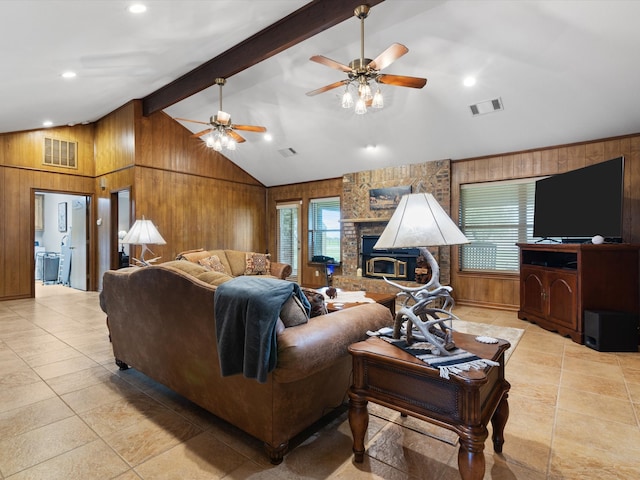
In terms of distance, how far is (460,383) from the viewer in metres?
1.31

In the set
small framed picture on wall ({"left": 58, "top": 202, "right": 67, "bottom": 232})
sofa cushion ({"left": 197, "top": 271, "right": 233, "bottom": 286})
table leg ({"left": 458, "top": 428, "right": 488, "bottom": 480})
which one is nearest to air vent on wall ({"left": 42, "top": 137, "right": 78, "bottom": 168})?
small framed picture on wall ({"left": 58, "top": 202, "right": 67, "bottom": 232})

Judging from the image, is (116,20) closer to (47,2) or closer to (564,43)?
(47,2)

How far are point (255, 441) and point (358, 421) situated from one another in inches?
25.9

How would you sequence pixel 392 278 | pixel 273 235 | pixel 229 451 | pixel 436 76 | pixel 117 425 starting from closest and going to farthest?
pixel 229 451 < pixel 117 425 < pixel 436 76 < pixel 392 278 < pixel 273 235

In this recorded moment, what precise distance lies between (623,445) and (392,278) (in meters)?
4.51

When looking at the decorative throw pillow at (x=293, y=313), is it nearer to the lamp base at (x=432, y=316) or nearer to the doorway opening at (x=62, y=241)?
the lamp base at (x=432, y=316)

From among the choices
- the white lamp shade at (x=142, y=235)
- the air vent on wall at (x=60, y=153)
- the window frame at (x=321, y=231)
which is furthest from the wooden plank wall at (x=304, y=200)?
the white lamp shade at (x=142, y=235)

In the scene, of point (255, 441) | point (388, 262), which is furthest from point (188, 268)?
point (388, 262)

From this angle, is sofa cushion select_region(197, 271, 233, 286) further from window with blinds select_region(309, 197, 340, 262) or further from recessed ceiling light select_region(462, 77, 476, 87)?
window with blinds select_region(309, 197, 340, 262)

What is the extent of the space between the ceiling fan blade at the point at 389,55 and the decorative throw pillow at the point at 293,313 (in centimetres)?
224

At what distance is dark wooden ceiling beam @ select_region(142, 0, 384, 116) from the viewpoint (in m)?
3.40

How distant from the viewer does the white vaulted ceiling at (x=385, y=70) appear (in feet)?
10.2

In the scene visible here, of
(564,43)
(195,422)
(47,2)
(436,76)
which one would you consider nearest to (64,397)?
(195,422)

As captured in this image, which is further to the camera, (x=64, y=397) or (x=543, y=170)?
(x=543, y=170)
